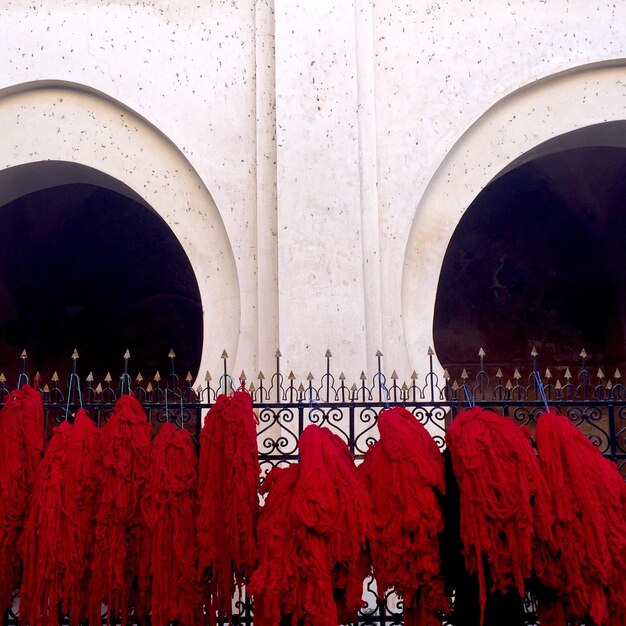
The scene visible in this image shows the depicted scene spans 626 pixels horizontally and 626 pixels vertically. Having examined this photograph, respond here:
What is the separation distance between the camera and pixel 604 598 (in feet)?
7.82

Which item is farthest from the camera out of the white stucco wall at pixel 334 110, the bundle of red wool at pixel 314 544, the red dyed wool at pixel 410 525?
the white stucco wall at pixel 334 110

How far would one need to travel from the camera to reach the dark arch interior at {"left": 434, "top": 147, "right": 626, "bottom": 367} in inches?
285

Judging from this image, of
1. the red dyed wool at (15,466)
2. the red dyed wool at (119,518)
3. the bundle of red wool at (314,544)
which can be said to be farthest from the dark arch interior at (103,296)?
the bundle of red wool at (314,544)

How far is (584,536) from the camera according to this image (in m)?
2.41

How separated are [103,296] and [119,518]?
535cm

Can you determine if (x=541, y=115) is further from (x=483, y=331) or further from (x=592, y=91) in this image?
(x=483, y=331)

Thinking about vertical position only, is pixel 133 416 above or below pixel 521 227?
below

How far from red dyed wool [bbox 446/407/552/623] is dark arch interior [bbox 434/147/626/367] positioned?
187 inches

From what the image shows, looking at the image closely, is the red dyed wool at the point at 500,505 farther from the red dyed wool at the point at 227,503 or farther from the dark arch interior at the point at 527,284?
the dark arch interior at the point at 527,284

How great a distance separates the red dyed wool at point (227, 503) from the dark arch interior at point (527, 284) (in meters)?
4.80

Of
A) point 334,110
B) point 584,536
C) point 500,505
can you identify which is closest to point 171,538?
point 500,505

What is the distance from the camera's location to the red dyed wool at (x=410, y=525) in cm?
243

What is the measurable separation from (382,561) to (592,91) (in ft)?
10.3

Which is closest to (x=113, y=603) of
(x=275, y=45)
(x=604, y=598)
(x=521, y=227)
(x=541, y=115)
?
(x=604, y=598)
